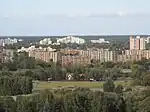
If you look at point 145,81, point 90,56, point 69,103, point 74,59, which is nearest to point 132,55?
point 90,56

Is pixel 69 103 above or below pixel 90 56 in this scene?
below

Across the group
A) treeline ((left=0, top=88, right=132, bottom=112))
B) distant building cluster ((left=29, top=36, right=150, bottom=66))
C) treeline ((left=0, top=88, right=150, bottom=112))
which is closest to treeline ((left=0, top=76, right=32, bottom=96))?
treeline ((left=0, top=88, right=150, bottom=112))

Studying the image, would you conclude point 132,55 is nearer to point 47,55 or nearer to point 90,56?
point 90,56

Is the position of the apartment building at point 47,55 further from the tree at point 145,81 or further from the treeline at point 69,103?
the treeline at point 69,103

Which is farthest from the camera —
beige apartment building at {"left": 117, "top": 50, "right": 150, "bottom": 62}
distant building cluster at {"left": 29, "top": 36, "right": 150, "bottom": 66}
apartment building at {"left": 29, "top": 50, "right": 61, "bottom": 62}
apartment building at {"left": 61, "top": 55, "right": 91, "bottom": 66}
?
beige apartment building at {"left": 117, "top": 50, "right": 150, "bottom": 62}

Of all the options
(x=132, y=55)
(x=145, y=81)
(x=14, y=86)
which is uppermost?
(x=132, y=55)

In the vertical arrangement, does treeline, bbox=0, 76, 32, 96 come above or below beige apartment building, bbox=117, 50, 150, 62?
below

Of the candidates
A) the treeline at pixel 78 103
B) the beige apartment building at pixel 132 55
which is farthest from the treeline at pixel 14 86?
the beige apartment building at pixel 132 55

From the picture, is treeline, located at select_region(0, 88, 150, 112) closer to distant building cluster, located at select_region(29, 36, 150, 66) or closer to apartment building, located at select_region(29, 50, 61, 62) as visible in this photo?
distant building cluster, located at select_region(29, 36, 150, 66)

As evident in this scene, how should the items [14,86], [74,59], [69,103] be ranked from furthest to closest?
[74,59], [14,86], [69,103]
